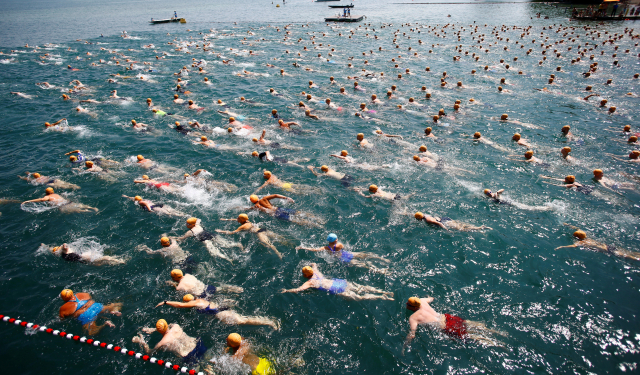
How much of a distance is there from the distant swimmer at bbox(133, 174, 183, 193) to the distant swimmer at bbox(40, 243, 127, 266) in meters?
3.43

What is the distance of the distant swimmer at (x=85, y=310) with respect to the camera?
7105mm

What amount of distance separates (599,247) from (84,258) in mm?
15394

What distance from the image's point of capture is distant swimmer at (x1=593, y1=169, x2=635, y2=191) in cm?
1121

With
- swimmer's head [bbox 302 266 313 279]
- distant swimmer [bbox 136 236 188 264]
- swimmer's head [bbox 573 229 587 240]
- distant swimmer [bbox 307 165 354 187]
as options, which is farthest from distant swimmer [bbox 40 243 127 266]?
swimmer's head [bbox 573 229 587 240]

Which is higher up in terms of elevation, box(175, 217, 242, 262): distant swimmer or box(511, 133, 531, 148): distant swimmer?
Answer: box(511, 133, 531, 148): distant swimmer

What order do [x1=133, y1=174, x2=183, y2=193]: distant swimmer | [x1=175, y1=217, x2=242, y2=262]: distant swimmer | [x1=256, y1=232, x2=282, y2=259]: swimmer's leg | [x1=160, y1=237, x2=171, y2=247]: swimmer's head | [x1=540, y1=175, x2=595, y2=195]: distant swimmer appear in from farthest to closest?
1. [x1=133, y1=174, x2=183, y2=193]: distant swimmer
2. [x1=540, y1=175, x2=595, y2=195]: distant swimmer
3. [x1=175, y1=217, x2=242, y2=262]: distant swimmer
4. [x1=256, y1=232, x2=282, y2=259]: swimmer's leg
5. [x1=160, y1=237, x2=171, y2=247]: swimmer's head

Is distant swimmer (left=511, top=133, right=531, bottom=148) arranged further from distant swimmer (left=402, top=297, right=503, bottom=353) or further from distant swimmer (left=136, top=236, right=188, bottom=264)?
distant swimmer (left=136, top=236, right=188, bottom=264)

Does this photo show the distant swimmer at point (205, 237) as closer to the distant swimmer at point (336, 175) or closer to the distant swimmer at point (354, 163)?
the distant swimmer at point (336, 175)

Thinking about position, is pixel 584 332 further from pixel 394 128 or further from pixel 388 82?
pixel 388 82

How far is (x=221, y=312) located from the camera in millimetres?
7301

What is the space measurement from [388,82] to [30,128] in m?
24.6

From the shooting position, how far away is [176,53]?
116 ft

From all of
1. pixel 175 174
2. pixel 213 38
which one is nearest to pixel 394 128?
pixel 175 174

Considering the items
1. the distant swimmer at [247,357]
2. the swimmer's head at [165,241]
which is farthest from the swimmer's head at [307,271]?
the swimmer's head at [165,241]
